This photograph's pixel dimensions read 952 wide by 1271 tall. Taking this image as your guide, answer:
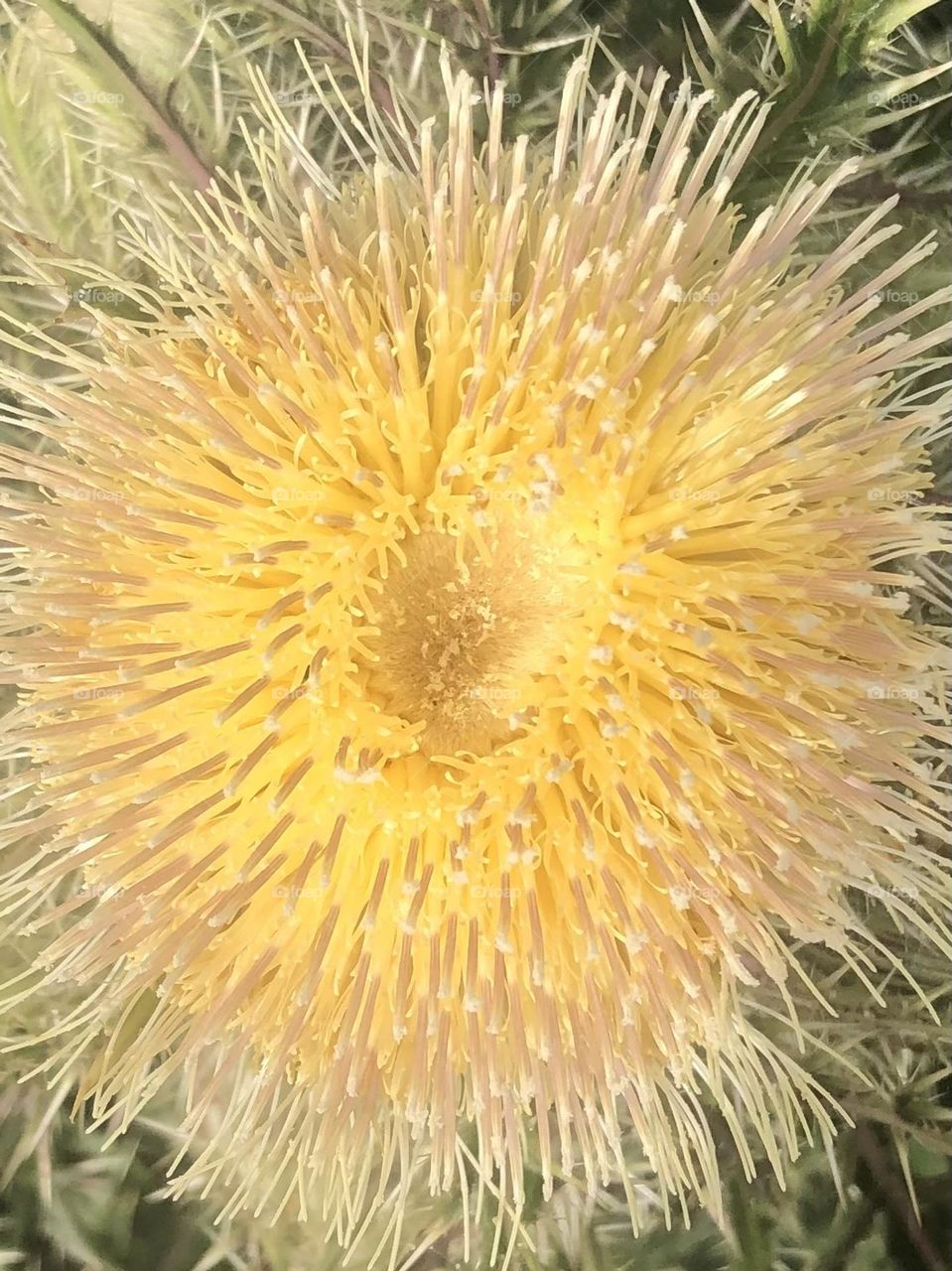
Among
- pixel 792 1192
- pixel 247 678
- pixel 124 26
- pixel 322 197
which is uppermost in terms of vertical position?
pixel 124 26

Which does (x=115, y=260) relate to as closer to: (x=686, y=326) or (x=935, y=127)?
(x=686, y=326)

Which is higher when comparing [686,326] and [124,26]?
[124,26]

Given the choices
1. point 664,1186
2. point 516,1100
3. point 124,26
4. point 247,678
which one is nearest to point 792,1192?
point 664,1186

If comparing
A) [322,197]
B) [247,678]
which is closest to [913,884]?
[247,678]

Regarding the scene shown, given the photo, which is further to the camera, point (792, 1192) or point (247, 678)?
point (792, 1192)
